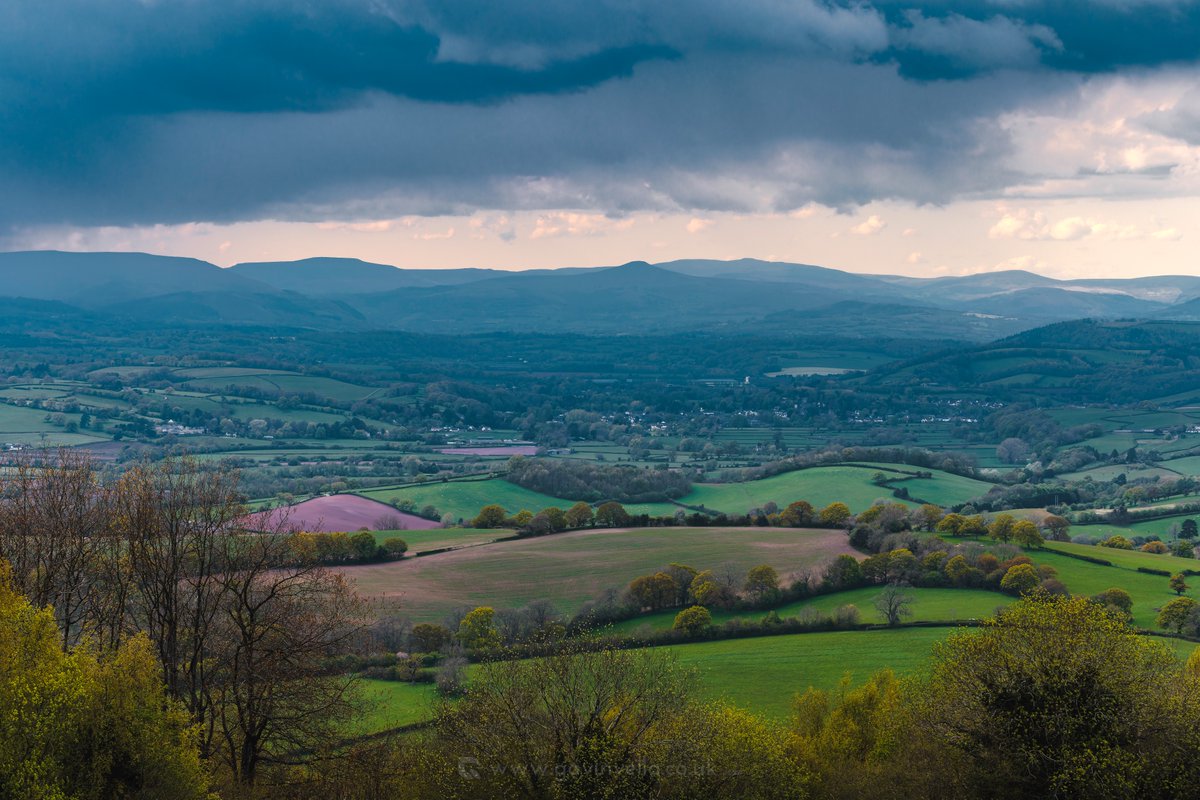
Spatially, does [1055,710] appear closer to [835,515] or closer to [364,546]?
[364,546]

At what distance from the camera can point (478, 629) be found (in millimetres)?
55000

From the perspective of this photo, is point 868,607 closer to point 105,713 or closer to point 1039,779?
point 1039,779

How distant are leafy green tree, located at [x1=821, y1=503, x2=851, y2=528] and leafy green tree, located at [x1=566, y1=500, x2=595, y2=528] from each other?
61.8ft

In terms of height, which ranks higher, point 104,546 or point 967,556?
point 104,546

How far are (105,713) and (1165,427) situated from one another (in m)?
182

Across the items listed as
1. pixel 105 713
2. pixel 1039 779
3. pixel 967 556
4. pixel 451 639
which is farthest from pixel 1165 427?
pixel 105 713

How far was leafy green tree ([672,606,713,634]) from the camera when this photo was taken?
57594mm

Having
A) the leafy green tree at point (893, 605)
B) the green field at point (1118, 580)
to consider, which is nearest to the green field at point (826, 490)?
the green field at point (1118, 580)

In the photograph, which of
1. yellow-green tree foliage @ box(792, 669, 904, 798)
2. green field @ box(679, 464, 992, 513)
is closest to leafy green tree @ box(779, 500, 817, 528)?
green field @ box(679, 464, 992, 513)

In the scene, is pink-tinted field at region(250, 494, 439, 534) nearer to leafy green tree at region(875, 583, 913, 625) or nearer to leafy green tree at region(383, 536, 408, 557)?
leafy green tree at region(383, 536, 408, 557)

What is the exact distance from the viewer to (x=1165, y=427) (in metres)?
175

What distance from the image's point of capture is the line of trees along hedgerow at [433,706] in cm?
2469

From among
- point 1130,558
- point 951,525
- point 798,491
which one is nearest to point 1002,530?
point 951,525

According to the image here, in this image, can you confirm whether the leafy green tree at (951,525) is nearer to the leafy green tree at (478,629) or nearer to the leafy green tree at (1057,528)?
the leafy green tree at (1057,528)
